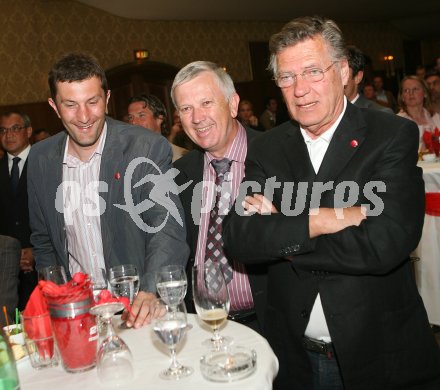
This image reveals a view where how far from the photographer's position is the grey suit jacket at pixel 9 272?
2.96m

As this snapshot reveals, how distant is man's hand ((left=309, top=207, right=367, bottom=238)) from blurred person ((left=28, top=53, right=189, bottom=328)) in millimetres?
732

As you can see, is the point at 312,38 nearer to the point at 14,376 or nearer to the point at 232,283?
the point at 232,283

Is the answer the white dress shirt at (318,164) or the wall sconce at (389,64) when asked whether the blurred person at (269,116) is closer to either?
the wall sconce at (389,64)

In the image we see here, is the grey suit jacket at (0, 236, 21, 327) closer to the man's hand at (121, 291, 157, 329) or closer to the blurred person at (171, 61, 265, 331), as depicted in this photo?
the blurred person at (171, 61, 265, 331)

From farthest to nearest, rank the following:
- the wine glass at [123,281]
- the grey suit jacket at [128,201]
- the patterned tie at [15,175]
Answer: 1. the patterned tie at [15,175]
2. the grey suit jacket at [128,201]
3. the wine glass at [123,281]

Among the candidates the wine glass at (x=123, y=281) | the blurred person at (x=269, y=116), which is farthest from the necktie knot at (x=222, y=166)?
the blurred person at (x=269, y=116)

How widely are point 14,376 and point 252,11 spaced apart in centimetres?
1189

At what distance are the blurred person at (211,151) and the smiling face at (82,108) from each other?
Result: 35 centimetres

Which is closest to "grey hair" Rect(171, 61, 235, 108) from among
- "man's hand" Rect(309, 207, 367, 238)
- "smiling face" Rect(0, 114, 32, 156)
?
"man's hand" Rect(309, 207, 367, 238)

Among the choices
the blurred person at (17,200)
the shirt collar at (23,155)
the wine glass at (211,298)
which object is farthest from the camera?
the shirt collar at (23,155)

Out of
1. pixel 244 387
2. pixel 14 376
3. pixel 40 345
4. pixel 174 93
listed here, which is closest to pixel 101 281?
pixel 40 345

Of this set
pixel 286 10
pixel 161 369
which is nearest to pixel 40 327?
pixel 161 369

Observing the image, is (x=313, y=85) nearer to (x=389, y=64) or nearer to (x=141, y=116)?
(x=141, y=116)

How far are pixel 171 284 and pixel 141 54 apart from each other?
9.70 m
